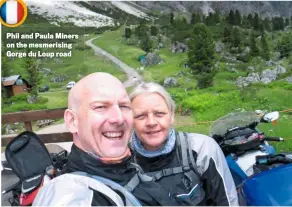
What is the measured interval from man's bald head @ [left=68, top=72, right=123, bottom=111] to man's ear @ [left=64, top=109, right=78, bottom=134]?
2 cm

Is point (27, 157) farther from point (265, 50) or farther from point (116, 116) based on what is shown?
point (265, 50)

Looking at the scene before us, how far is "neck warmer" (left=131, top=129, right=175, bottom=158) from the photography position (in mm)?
1187

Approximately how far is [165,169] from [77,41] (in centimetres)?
412

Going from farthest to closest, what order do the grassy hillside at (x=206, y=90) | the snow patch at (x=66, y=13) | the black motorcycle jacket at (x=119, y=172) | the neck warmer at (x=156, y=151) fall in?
the grassy hillside at (x=206, y=90)
the snow patch at (x=66, y=13)
the neck warmer at (x=156, y=151)
the black motorcycle jacket at (x=119, y=172)

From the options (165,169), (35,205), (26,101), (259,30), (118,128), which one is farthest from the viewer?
(259,30)

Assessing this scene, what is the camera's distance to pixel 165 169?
3.72ft

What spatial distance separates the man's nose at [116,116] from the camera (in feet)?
3.09

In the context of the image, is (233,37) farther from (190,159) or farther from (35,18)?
(190,159)

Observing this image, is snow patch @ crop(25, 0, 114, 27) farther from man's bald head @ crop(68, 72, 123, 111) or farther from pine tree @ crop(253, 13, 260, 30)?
man's bald head @ crop(68, 72, 123, 111)

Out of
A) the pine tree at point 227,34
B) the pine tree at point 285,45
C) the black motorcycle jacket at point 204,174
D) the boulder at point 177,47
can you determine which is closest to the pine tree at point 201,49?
the boulder at point 177,47

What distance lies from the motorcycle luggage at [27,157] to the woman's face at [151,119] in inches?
15.2

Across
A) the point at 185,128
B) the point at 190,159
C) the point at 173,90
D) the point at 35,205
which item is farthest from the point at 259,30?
the point at 35,205

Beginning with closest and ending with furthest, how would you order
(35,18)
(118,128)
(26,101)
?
(118,128)
(35,18)
(26,101)

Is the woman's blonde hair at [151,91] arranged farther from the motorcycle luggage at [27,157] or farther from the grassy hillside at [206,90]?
the grassy hillside at [206,90]
